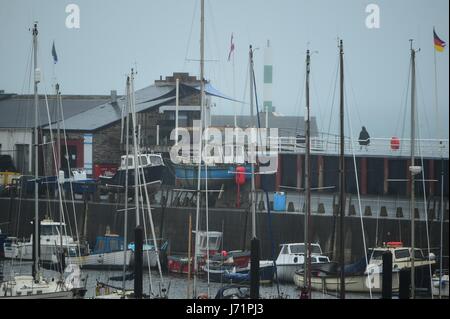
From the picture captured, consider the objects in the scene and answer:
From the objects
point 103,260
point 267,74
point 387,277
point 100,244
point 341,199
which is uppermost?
point 267,74

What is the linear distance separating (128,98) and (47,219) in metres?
2.65

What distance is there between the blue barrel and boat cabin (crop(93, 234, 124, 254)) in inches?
100

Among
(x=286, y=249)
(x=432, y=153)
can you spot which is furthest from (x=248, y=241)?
(x=432, y=153)

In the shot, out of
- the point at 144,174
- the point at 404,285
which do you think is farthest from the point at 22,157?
the point at 404,285

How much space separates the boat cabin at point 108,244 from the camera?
1677 cm

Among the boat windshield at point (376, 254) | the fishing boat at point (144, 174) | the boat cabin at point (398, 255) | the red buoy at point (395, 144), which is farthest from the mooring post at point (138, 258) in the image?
the red buoy at point (395, 144)

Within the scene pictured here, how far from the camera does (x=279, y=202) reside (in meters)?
17.9

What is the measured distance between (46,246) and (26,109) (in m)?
2.01

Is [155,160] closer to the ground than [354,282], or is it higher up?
higher up

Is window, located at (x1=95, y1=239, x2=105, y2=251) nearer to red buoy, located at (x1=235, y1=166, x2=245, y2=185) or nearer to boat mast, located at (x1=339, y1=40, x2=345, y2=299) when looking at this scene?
red buoy, located at (x1=235, y1=166, x2=245, y2=185)

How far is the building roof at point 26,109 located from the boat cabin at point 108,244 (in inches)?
75.3

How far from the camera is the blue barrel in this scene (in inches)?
703

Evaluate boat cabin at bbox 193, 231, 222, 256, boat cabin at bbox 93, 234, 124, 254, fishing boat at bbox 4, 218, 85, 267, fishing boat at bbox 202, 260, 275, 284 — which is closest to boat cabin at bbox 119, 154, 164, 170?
boat cabin at bbox 93, 234, 124, 254

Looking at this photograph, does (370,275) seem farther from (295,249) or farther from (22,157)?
(22,157)
